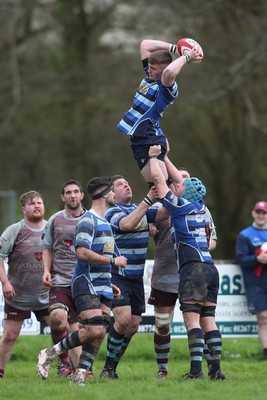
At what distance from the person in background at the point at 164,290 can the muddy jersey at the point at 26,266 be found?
1.51 metres

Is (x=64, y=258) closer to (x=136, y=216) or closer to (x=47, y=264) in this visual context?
(x=47, y=264)

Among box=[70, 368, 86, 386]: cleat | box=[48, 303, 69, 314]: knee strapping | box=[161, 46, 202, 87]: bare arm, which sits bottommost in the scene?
box=[70, 368, 86, 386]: cleat

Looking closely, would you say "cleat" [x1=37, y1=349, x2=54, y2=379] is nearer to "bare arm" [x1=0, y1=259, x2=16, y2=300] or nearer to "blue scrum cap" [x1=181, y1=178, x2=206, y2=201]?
"bare arm" [x1=0, y1=259, x2=16, y2=300]

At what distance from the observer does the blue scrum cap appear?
34.3ft

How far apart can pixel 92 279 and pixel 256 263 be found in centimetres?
561

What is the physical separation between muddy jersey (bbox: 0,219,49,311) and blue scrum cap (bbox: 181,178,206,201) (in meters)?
2.34

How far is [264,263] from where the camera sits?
1497 centimetres

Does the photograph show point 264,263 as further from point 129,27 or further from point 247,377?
point 129,27

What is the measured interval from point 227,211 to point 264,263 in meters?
16.8

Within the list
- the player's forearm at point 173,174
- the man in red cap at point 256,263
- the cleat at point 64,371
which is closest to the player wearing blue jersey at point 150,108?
the player's forearm at point 173,174

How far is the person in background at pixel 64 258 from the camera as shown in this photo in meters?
11.5

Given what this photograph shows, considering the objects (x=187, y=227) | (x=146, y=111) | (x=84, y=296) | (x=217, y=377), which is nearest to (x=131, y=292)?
(x=187, y=227)

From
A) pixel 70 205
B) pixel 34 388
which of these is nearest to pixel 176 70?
pixel 70 205

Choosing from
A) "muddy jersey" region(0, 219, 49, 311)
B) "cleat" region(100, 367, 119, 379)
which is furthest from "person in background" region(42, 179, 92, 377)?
"cleat" region(100, 367, 119, 379)
